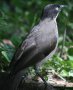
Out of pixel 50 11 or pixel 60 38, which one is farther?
pixel 60 38

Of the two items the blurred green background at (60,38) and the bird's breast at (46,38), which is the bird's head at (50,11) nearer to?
the bird's breast at (46,38)

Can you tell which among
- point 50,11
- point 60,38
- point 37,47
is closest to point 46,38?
point 37,47

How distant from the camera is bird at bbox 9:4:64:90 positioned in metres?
5.06

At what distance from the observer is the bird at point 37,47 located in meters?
5.06

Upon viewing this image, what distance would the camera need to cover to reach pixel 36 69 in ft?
17.6

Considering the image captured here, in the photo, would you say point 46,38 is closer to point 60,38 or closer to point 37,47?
point 37,47

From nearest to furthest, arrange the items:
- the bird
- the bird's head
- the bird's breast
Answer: the bird
the bird's breast
the bird's head

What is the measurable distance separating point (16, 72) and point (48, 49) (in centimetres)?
51

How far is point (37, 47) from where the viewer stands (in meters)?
5.24

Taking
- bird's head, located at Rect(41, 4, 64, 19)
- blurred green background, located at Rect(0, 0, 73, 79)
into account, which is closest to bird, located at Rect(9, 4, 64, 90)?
bird's head, located at Rect(41, 4, 64, 19)

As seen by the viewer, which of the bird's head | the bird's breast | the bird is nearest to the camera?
the bird

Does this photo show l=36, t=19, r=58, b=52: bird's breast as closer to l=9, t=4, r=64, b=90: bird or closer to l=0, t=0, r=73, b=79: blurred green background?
l=9, t=4, r=64, b=90: bird

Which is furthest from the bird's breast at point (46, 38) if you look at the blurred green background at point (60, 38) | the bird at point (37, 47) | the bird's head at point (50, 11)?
the blurred green background at point (60, 38)

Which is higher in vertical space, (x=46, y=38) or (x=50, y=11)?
(x=50, y=11)
